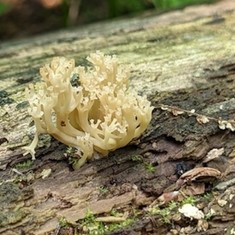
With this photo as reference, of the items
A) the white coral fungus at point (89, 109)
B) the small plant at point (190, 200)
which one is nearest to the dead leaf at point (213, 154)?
the small plant at point (190, 200)

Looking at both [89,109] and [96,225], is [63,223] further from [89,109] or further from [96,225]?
[89,109]

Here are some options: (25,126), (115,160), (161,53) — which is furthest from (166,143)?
(161,53)

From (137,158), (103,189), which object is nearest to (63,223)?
(103,189)

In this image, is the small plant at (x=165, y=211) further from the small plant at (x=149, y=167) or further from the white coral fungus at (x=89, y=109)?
the white coral fungus at (x=89, y=109)

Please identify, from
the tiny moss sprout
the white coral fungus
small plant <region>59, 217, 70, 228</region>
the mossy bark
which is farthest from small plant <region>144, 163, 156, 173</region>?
small plant <region>59, 217, 70, 228</region>

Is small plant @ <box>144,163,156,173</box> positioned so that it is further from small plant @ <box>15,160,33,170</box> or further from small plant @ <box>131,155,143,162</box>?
small plant @ <box>15,160,33,170</box>

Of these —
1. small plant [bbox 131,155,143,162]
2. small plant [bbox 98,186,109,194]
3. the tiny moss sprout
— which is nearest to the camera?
the tiny moss sprout

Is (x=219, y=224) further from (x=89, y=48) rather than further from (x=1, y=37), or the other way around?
(x=1, y=37)
